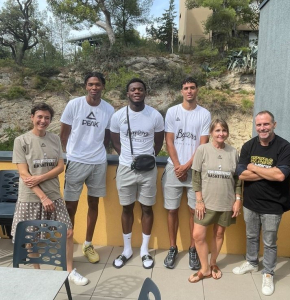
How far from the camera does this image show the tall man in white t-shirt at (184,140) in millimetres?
2787

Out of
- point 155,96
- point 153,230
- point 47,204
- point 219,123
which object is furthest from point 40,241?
point 155,96

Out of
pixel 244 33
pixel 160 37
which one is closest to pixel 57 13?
pixel 160 37

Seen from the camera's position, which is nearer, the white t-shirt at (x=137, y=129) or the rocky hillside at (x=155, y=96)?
the white t-shirt at (x=137, y=129)

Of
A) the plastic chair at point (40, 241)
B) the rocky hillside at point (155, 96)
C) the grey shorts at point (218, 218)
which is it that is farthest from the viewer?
the rocky hillside at point (155, 96)

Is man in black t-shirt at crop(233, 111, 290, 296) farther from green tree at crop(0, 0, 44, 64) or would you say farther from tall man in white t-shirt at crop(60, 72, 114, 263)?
green tree at crop(0, 0, 44, 64)

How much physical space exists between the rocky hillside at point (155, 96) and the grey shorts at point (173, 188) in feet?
31.1

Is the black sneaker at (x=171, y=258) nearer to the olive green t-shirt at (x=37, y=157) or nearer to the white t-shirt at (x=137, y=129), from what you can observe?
the white t-shirt at (x=137, y=129)

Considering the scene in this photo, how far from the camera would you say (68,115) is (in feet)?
9.26

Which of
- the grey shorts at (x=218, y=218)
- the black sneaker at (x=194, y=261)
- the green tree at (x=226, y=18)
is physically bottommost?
the black sneaker at (x=194, y=261)

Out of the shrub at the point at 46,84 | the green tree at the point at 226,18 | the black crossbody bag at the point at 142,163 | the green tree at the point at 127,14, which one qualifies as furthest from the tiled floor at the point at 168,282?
the green tree at the point at 127,14

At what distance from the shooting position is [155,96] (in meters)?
14.0

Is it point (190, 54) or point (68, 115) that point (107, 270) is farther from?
point (190, 54)

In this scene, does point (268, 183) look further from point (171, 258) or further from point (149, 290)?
point (149, 290)

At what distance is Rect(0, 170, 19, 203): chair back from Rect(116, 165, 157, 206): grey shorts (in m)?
1.25
